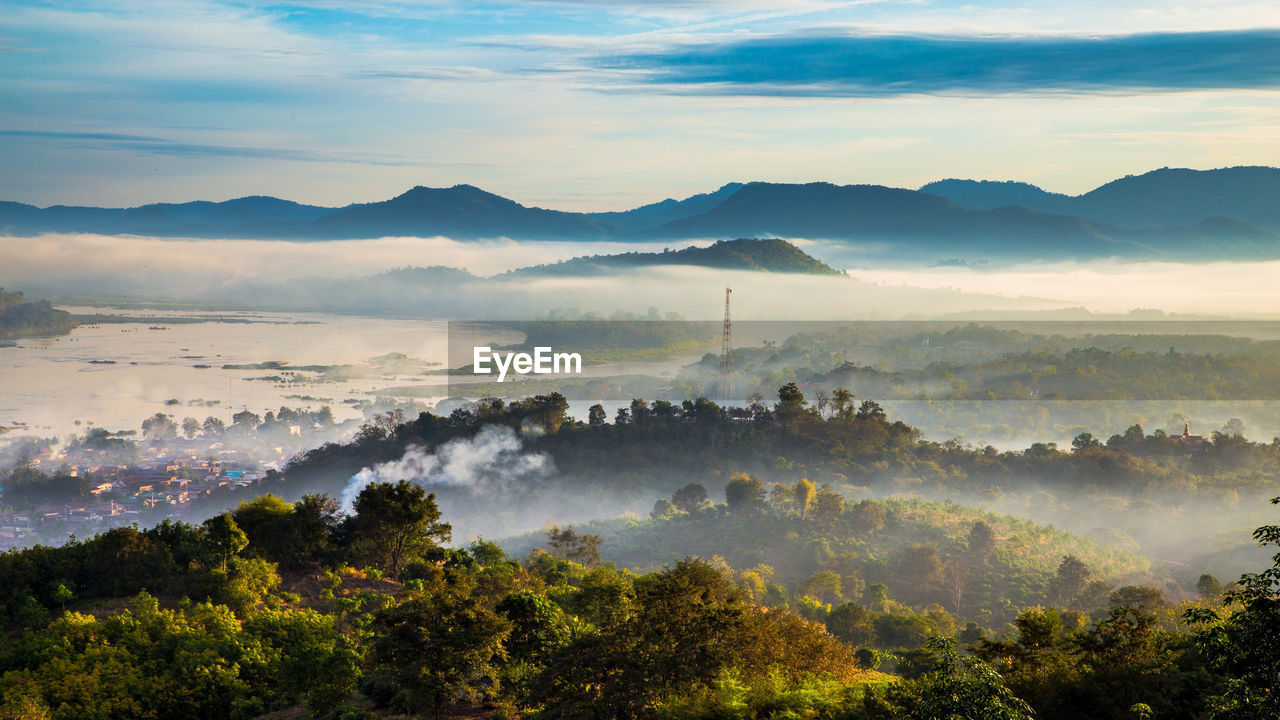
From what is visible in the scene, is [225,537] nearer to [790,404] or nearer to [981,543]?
[981,543]

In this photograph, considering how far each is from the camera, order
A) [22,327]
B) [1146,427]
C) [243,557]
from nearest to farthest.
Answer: [243,557]
[1146,427]
[22,327]

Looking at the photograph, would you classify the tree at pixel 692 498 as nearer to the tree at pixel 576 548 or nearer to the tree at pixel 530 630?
the tree at pixel 576 548

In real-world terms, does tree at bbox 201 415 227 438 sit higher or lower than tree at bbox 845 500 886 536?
lower

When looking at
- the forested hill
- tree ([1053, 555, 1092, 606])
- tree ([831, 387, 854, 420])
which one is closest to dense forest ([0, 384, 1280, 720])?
tree ([1053, 555, 1092, 606])

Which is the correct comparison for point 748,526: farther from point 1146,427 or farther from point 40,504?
point 1146,427

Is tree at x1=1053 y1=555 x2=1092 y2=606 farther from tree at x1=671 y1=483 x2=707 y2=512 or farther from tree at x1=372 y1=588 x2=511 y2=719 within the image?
tree at x1=372 y1=588 x2=511 y2=719

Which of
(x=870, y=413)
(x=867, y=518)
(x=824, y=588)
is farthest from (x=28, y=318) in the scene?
(x=824, y=588)

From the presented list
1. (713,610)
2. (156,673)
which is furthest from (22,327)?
(713,610)
